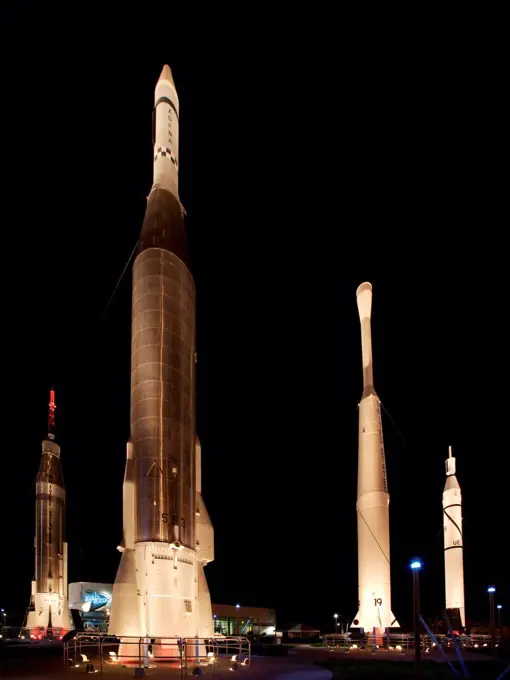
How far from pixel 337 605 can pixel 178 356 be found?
80325 mm

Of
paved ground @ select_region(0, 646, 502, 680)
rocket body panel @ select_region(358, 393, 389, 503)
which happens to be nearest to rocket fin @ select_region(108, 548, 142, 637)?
paved ground @ select_region(0, 646, 502, 680)

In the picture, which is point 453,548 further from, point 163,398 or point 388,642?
point 163,398

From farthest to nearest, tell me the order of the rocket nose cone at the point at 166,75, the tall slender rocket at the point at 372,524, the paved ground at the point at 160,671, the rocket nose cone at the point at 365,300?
1. the rocket nose cone at the point at 365,300
2. the tall slender rocket at the point at 372,524
3. the rocket nose cone at the point at 166,75
4. the paved ground at the point at 160,671

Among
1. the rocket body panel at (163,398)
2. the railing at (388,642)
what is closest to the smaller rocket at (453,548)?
the railing at (388,642)

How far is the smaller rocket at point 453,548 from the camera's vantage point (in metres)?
60.1

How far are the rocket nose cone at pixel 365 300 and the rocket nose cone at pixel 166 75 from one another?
2297 centimetres

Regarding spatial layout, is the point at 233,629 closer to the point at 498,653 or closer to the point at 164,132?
the point at 498,653

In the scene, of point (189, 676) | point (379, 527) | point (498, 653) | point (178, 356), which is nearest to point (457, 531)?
point (379, 527)

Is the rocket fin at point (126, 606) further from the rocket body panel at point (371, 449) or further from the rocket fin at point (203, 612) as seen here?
the rocket body panel at point (371, 449)

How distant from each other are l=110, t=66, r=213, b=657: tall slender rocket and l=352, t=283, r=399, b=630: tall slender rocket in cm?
1729

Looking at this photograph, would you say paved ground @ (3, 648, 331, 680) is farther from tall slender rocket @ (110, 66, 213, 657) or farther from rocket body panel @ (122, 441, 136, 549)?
rocket body panel @ (122, 441, 136, 549)

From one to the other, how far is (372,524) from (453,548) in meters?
16.7

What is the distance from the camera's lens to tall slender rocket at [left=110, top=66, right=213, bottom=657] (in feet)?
93.6

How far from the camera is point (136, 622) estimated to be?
2819 centimetres
